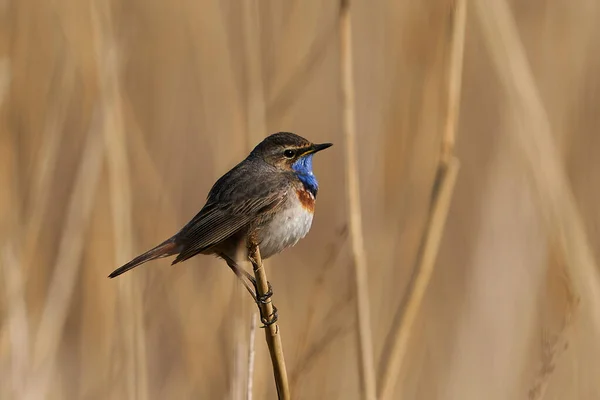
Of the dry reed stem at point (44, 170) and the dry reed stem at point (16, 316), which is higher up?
the dry reed stem at point (44, 170)

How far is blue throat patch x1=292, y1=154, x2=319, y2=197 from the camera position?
3398mm

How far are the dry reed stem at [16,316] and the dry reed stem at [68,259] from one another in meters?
0.05

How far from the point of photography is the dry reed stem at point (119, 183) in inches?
116

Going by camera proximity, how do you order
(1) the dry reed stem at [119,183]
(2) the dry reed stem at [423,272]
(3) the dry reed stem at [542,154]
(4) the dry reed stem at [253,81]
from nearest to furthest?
(2) the dry reed stem at [423,272], (3) the dry reed stem at [542,154], (1) the dry reed stem at [119,183], (4) the dry reed stem at [253,81]

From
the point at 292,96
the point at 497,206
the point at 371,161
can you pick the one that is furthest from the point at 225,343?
the point at 497,206

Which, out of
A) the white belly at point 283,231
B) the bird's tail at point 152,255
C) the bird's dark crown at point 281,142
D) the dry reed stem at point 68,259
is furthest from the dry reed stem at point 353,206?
the dry reed stem at point 68,259

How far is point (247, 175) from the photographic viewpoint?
339 cm

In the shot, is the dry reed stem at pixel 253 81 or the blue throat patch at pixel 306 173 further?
the blue throat patch at pixel 306 173

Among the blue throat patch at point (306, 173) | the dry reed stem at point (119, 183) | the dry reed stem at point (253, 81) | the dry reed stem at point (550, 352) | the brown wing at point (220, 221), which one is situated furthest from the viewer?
the blue throat patch at point (306, 173)

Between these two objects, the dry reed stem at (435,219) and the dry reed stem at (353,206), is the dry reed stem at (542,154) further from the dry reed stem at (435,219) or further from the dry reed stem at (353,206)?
the dry reed stem at (353,206)

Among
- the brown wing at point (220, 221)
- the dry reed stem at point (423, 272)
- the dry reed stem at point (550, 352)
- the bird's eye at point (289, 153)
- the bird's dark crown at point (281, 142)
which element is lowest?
the dry reed stem at point (550, 352)

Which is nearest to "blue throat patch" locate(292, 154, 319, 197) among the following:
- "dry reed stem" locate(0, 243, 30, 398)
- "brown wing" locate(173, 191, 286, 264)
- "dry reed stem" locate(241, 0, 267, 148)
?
"brown wing" locate(173, 191, 286, 264)

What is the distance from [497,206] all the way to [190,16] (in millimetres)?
1524

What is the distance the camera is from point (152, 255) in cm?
302
